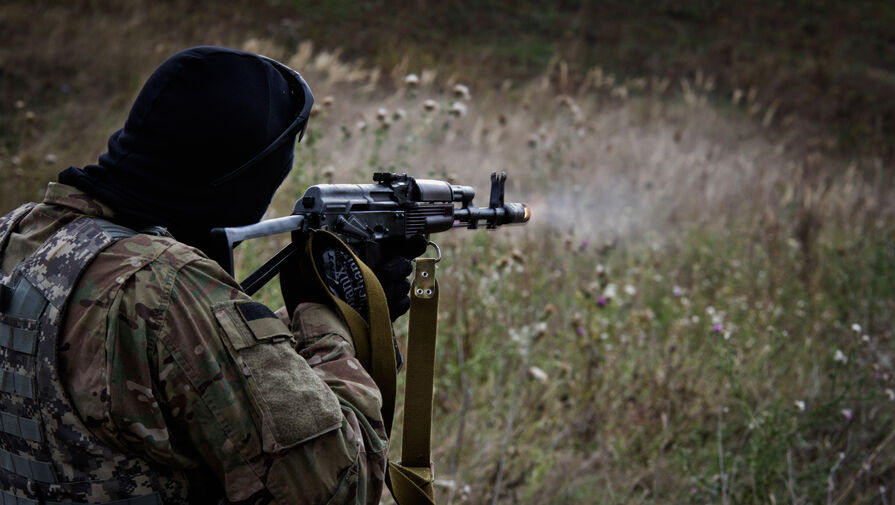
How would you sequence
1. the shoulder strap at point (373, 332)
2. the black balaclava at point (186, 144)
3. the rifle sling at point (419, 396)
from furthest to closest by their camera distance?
1. the rifle sling at point (419, 396)
2. the shoulder strap at point (373, 332)
3. the black balaclava at point (186, 144)

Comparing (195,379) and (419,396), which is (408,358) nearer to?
(419,396)

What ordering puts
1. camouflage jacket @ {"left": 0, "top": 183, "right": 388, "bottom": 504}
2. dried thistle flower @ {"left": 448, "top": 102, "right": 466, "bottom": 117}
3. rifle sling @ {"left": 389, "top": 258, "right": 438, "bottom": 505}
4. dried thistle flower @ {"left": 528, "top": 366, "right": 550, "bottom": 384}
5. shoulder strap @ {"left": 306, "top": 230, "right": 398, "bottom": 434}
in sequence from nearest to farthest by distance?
camouflage jacket @ {"left": 0, "top": 183, "right": 388, "bottom": 504}, shoulder strap @ {"left": 306, "top": 230, "right": 398, "bottom": 434}, rifle sling @ {"left": 389, "top": 258, "right": 438, "bottom": 505}, dried thistle flower @ {"left": 528, "top": 366, "right": 550, "bottom": 384}, dried thistle flower @ {"left": 448, "top": 102, "right": 466, "bottom": 117}

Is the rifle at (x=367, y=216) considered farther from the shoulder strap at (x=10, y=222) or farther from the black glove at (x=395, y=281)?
the shoulder strap at (x=10, y=222)

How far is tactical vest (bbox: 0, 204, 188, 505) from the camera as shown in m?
1.18

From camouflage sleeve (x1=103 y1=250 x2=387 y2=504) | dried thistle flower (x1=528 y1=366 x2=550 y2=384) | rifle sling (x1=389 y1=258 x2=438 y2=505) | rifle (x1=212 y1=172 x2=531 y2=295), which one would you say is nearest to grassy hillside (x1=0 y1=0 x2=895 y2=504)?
dried thistle flower (x1=528 y1=366 x2=550 y2=384)

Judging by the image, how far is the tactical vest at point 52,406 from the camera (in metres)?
1.18

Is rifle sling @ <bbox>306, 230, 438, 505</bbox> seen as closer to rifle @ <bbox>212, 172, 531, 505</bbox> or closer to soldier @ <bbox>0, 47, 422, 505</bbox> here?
rifle @ <bbox>212, 172, 531, 505</bbox>

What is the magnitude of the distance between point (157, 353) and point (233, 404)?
Result: 0.15 metres

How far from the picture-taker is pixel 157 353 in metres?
1.17

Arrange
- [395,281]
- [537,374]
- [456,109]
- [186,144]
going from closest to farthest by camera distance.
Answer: [186,144], [395,281], [537,374], [456,109]

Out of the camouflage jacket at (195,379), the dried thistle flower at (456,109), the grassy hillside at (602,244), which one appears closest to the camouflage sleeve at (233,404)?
the camouflage jacket at (195,379)

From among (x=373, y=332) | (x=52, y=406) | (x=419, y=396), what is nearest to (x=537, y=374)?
(x=419, y=396)

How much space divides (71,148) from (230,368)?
15.3 feet

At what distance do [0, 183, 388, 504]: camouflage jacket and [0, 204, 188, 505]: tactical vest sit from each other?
20 millimetres
